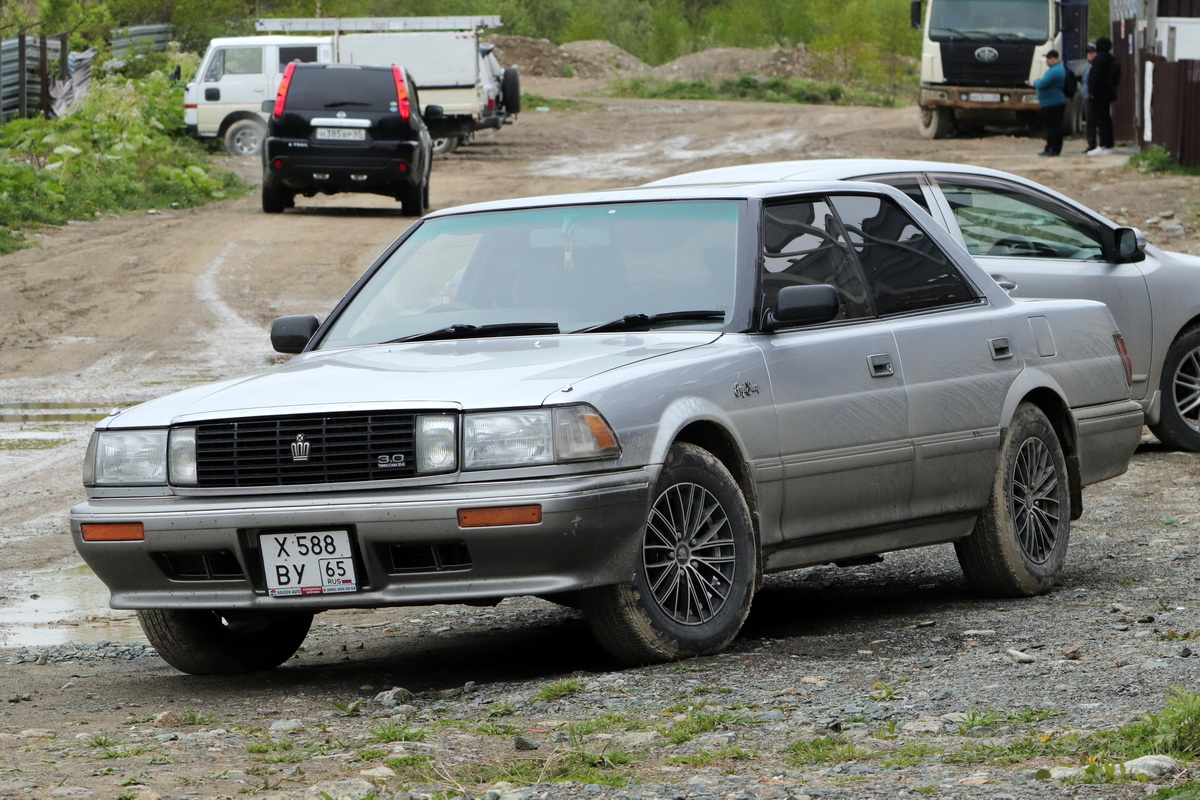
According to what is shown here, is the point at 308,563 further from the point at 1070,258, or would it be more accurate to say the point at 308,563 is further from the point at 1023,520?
the point at 1070,258

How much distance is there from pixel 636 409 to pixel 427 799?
1668 mm

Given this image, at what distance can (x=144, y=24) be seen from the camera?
51219 millimetres

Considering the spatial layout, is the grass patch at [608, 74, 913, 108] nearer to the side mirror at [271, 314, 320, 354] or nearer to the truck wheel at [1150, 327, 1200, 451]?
the truck wheel at [1150, 327, 1200, 451]

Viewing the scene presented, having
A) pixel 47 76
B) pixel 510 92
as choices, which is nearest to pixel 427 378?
pixel 47 76

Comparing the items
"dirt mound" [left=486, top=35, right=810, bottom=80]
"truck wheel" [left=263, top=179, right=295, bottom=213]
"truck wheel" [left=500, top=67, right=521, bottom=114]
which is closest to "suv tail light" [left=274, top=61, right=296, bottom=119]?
"truck wheel" [left=263, top=179, right=295, bottom=213]

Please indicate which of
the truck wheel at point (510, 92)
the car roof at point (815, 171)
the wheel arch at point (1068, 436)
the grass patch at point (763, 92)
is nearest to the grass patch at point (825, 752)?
the wheel arch at point (1068, 436)

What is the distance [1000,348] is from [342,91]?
61.3 ft

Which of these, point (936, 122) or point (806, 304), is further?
point (936, 122)

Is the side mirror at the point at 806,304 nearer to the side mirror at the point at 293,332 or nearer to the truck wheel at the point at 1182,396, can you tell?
the side mirror at the point at 293,332

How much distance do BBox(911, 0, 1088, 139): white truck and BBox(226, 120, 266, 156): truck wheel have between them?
509 inches

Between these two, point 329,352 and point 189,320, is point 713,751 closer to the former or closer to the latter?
point 329,352

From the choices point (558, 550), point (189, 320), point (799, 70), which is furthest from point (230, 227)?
point (799, 70)

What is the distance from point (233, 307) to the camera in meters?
17.4

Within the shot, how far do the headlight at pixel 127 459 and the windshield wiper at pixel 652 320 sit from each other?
144 cm
